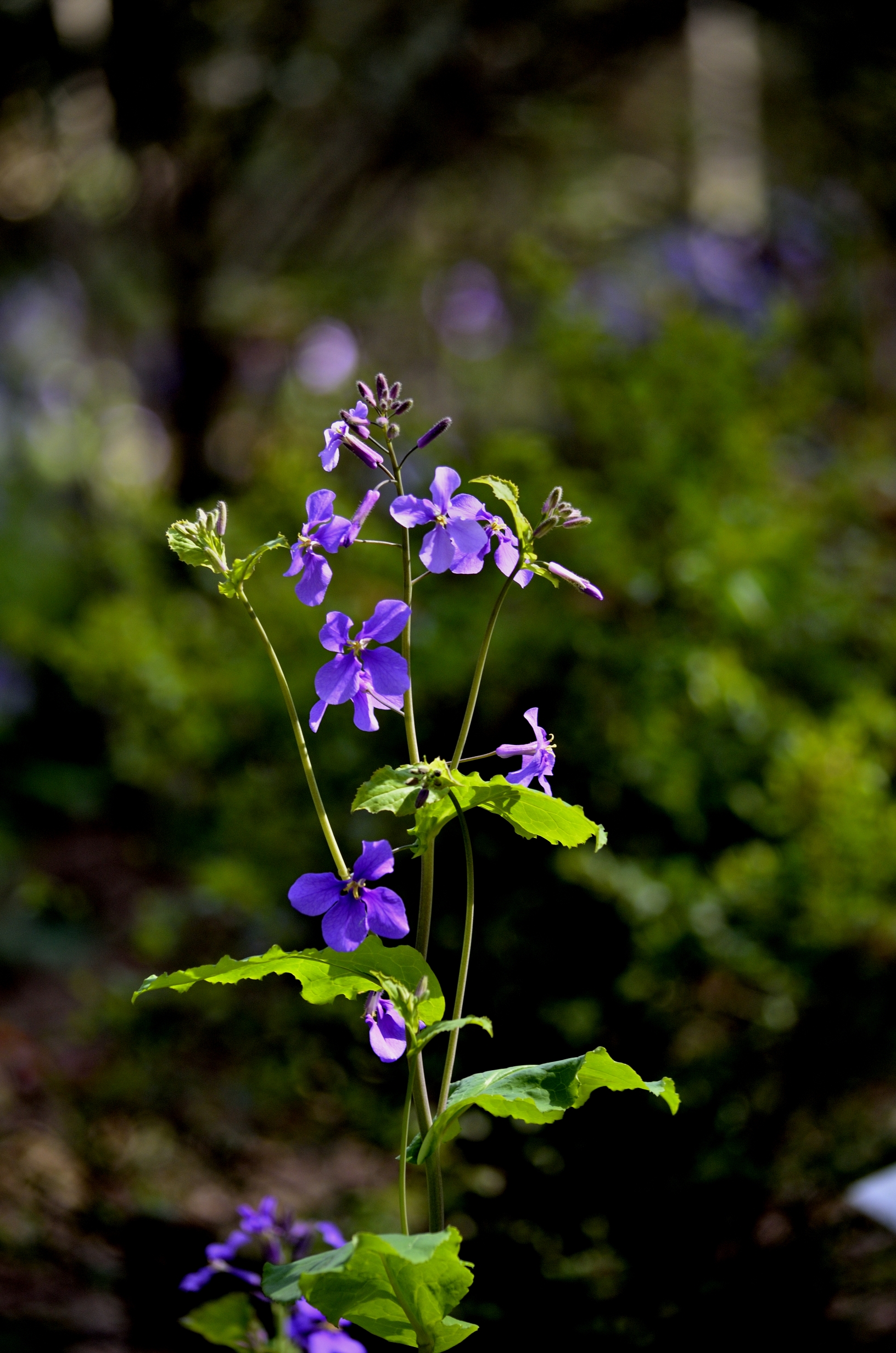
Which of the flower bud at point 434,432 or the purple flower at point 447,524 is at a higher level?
the flower bud at point 434,432

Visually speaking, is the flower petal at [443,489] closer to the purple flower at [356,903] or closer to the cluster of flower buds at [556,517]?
the cluster of flower buds at [556,517]

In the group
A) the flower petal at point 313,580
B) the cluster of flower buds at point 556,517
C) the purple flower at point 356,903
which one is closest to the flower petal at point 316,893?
the purple flower at point 356,903

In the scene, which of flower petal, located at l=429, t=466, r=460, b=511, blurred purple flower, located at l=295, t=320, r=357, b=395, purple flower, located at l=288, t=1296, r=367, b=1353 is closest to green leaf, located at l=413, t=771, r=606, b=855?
flower petal, located at l=429, t=466, r=460, b=511

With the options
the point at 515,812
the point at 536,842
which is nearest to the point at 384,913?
the point at 515,812

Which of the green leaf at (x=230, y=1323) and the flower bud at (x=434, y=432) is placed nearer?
the flower bud at (x=434, y=432)

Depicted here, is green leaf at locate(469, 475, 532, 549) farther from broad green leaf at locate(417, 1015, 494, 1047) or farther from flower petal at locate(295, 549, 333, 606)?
broad green leaf at locate(417, 1015, 494, 1047)

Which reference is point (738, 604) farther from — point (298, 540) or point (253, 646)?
point (298, 540)

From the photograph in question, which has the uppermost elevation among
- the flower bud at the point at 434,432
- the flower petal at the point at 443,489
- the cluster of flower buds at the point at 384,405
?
the cluster of flower buds at the point at 384,405
